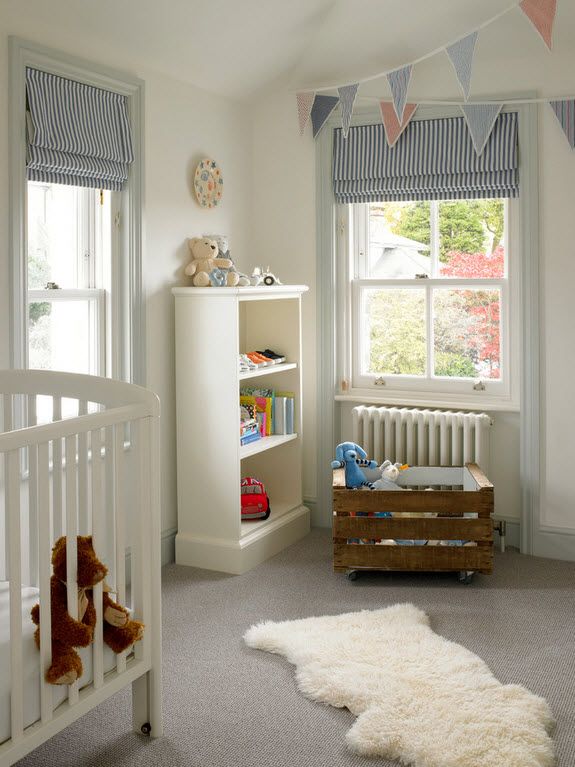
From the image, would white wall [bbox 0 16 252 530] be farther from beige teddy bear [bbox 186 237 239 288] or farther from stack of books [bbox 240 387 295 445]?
stack of books [bbox 240 387 295 445]

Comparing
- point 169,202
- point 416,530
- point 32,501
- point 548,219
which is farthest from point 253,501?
point 548,219

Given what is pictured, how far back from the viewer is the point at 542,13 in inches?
112

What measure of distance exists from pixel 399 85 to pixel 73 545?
2.53m

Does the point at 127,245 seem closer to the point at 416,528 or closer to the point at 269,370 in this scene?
the point at 269,370

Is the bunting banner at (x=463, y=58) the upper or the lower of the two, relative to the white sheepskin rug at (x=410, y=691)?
upper

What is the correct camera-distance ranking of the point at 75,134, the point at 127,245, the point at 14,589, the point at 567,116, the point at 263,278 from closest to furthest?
the point at 14,589 → the point at 75,134 → the point at 127,245 → the point at 567,116 → the point at 263,278

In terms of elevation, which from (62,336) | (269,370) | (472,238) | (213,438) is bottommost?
(213,438)

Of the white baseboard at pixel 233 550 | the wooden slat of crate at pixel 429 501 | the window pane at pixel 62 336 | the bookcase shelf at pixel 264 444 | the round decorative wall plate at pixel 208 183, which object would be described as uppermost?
the round decorative wall plate at pixel 208 183

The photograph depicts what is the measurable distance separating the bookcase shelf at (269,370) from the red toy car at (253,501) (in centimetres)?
49

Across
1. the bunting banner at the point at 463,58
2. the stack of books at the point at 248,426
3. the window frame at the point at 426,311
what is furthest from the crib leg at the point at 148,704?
the bunting banner at the point at 463,58

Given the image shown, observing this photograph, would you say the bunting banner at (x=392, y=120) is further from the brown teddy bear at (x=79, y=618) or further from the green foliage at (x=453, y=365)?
the brown teddy bear at (x=79, y=618)

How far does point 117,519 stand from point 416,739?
950 mm

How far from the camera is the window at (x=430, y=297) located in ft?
13.1

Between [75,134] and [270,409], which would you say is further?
[270,409]
